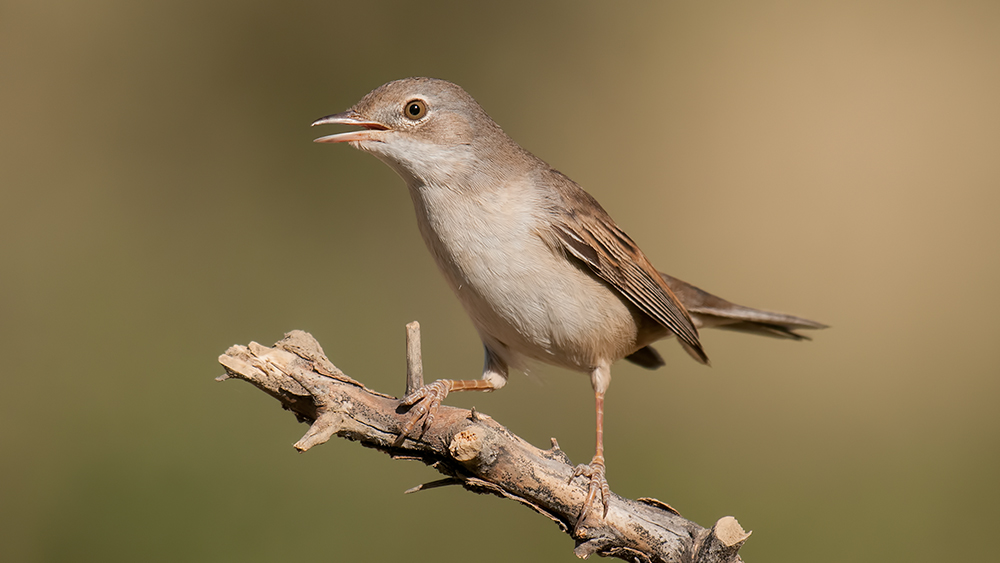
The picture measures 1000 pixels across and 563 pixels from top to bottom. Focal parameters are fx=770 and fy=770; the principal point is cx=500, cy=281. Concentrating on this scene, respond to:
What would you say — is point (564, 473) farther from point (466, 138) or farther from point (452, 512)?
point (452, 512)

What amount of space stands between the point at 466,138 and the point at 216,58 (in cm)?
408

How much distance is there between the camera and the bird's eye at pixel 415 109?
2.98 metres

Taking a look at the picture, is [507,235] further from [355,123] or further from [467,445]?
[467,445]

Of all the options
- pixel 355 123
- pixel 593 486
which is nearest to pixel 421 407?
pixel 593 486

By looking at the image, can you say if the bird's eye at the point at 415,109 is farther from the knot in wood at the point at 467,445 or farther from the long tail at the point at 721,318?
the long tail at the point at 721,318

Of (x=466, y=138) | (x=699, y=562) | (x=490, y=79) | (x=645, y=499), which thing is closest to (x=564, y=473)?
(x=645, y=499)

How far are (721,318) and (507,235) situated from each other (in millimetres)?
1545

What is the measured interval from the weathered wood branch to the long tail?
137 centimetres

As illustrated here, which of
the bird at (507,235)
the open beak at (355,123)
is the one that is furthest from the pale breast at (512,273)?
the open beak at (355,123)

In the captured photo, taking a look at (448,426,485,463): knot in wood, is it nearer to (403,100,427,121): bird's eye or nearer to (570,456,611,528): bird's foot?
(570,456,611,528): bird's foot

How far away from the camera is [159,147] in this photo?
6160 mm

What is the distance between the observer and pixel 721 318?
12.8 ft

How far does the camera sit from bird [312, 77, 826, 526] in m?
2.88

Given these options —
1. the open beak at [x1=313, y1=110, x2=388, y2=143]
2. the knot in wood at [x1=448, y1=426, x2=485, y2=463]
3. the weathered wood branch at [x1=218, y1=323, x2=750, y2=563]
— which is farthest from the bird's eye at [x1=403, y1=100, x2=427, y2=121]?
the knot in wood at [x1=448, y1=426, x2=485, y2=463]
